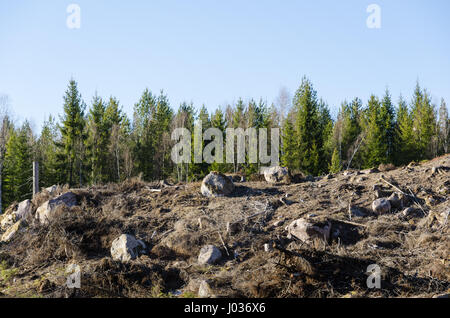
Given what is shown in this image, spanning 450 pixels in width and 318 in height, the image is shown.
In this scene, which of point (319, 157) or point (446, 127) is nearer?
point (319, 157)

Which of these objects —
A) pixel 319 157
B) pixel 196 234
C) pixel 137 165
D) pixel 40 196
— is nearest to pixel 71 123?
pixel 137 165

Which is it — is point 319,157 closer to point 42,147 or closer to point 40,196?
point 40,196

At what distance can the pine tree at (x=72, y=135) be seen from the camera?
2700 centimetres

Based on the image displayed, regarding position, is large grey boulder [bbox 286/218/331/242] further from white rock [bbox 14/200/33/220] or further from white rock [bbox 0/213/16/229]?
white rock [bbox 0/213/16/229]

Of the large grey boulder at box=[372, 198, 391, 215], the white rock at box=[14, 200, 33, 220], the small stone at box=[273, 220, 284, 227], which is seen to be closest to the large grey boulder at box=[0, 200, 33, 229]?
the white rock at box=[14, 200, 33, 220]

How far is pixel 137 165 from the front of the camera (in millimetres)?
29266

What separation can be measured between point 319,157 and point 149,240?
21925 millimetres

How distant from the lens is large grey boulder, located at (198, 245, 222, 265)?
23.3 ft

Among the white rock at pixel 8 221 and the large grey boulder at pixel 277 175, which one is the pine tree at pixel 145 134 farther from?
the large grey boulder at pixel 277 175

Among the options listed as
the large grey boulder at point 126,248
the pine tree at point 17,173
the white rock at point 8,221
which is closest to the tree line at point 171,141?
the pine tree at point 17,173

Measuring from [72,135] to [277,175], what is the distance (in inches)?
850

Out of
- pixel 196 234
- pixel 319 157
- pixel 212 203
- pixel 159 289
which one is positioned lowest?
pixel 159 289
